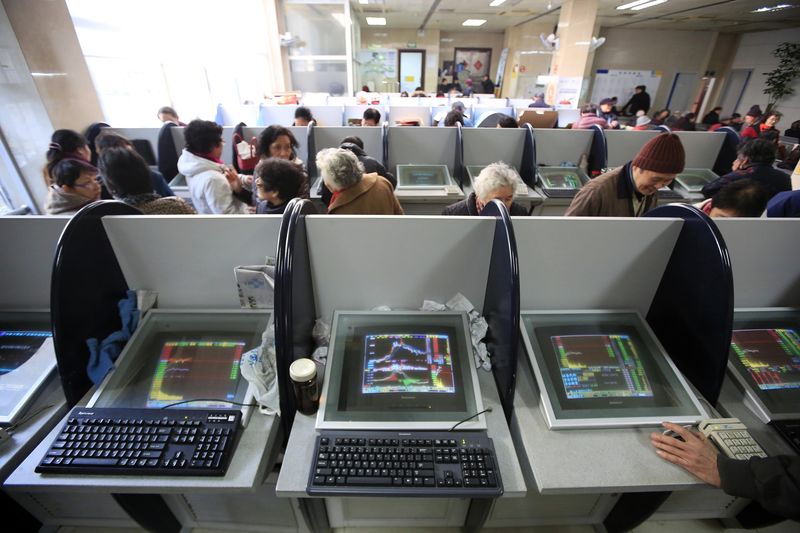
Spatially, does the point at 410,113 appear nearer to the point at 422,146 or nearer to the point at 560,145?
the point at 422,146

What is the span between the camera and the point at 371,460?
0.92 metres

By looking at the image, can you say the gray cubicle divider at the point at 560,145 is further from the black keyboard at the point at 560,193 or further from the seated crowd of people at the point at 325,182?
the seated crowd of people at the point at 325,182

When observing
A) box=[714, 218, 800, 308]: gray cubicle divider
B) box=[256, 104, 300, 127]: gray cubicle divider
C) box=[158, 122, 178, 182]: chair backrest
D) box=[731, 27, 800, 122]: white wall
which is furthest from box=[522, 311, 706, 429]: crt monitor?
box=[731, 27, 800, 122]: white wall

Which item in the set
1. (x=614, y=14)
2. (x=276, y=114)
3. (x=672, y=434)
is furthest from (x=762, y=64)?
(x=672, y=434)

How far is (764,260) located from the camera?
1.28 metres

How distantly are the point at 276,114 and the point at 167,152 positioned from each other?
1788 mm

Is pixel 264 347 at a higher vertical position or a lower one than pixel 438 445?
higher

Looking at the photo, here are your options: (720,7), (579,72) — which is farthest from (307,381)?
(720,7)

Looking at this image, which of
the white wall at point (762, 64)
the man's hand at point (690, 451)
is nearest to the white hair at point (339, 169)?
the man's hand at point (690, 451)

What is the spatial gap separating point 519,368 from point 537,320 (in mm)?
182

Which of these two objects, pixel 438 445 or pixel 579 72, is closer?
pixel 438 445

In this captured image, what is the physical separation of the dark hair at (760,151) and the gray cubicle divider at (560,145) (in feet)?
3.86

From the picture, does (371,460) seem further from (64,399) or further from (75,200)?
(75,200)

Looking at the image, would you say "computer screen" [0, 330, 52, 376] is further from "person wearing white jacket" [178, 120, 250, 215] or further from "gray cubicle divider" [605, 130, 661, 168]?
"gray cubicle divider" [605, 130, 661, 168]
